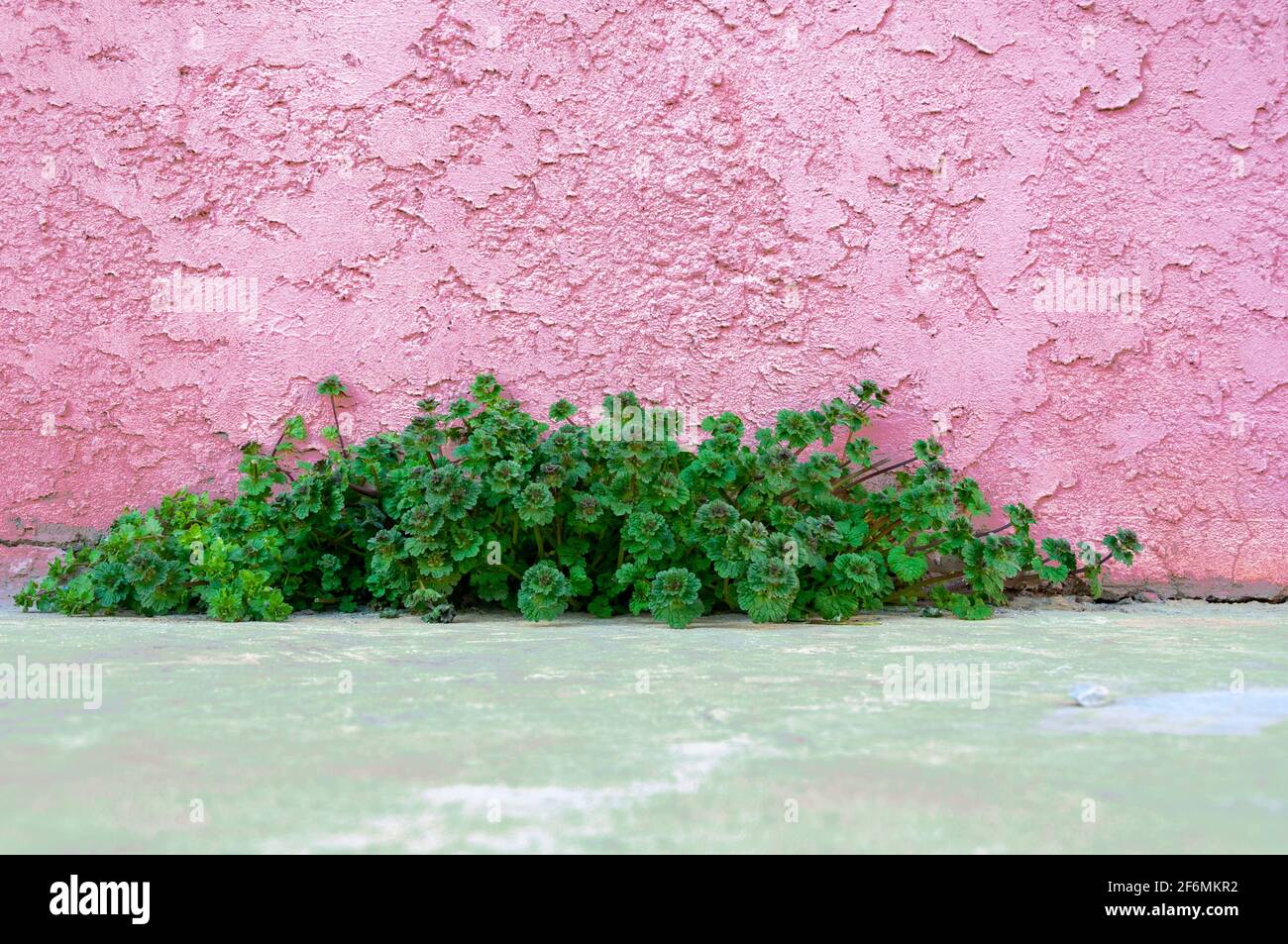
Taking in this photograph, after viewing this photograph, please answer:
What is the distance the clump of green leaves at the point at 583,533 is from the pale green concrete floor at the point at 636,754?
570 mm

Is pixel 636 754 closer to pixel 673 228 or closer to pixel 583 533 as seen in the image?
pixel 583 533

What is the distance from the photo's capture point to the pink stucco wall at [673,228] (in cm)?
288

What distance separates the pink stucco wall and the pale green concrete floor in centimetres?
121

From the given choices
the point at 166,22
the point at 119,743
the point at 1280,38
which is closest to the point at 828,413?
the point at 1280,38

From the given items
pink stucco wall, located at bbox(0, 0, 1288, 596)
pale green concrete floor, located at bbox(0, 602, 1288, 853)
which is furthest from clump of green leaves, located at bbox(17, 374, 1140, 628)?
pale green concrete floor, located at bbox(0, 602, 1288, 853)

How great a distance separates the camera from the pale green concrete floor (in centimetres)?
83

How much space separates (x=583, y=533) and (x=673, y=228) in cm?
100

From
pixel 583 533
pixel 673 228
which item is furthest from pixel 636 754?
pixel 673 228

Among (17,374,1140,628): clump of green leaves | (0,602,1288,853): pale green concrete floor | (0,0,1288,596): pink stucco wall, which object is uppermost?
(0,0,1288,596): pink stucco wall

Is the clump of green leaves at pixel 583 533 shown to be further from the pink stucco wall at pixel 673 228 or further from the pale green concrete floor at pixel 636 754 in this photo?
the pale green concrete floor at pixel 636 754

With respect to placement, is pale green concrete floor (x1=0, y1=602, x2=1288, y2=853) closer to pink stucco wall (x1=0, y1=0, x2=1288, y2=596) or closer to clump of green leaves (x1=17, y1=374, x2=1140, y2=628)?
clump of green leaves (x1=17, y1=374, x2=1140, y2=628)

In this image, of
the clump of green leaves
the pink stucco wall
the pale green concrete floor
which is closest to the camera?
the pale green concrete floor

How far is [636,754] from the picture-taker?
3.48ft
